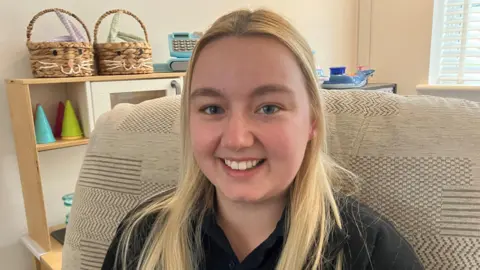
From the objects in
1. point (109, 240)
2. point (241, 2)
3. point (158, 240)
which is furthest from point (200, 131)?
point (241, 2)

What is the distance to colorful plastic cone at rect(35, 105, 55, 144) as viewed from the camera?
144cm

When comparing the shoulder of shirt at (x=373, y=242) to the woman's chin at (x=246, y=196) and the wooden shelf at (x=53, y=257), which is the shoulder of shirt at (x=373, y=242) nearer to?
the woman's chin at (x=246, y=196)

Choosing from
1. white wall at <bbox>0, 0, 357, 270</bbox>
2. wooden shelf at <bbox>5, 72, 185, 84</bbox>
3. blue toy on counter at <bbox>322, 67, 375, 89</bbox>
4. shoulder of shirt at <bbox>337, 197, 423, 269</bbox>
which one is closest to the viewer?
shoulder of shirt at <bbox>337, 197, 423, 269</bbox>

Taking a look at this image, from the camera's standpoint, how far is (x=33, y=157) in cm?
142

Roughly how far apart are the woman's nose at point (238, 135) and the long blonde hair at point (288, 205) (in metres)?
0.14

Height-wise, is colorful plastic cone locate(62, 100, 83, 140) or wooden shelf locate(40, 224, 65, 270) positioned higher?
colorful plastic cone locate(62, 100, 83, 140)

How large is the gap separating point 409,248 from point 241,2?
1.81 meters

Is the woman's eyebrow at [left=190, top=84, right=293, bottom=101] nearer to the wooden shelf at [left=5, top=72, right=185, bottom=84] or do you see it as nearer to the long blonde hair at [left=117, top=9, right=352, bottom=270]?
the long blonde hair at [left=117, top=9, right=352, bottom=270]

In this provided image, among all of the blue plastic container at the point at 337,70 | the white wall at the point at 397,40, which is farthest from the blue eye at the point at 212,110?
the white wall at the point at 397,40

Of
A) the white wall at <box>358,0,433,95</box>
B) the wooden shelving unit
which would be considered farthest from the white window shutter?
the wooden shelving unit

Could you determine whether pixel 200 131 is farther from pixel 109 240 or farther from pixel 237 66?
pixel 109 240

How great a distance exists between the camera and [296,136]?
682mm

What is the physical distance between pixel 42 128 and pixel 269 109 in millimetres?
1077

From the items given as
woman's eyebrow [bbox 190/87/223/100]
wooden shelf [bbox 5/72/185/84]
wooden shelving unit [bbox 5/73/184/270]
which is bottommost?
wooden shelving unit [bbox 5/73/184/270]
